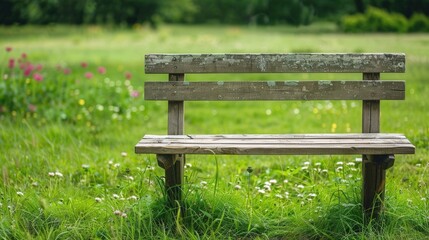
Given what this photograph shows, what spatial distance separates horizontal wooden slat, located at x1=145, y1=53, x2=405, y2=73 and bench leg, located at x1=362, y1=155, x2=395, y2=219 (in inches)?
25.4

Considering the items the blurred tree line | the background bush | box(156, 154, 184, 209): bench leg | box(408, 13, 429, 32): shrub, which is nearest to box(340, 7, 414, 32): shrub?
the background bush

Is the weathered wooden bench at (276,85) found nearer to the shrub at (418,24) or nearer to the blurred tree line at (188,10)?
the blurred tree line at (188,10)

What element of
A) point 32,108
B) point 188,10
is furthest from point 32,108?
point 188,10

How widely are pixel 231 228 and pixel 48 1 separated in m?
18.2

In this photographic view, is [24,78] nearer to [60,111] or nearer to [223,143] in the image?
[60,111]

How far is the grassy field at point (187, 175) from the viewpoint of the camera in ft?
13.5

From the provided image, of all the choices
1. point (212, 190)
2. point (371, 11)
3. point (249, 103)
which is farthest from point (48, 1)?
point (212, 190)

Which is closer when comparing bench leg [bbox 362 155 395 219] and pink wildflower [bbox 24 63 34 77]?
bench leg [bbox 362 155 395 219]

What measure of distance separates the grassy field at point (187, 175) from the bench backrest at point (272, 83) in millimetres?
482

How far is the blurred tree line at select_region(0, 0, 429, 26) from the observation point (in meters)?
21.0

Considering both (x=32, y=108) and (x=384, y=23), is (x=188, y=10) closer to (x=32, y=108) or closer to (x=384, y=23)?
(x=384, y=23)

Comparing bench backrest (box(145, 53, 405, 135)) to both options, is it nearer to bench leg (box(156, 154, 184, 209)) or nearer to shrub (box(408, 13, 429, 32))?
bench leg (box(156, 154, 184, 209))

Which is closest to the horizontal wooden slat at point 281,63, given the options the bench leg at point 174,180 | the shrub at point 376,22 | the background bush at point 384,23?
the bench leg at point 174,180

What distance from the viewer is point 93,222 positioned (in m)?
4.16
